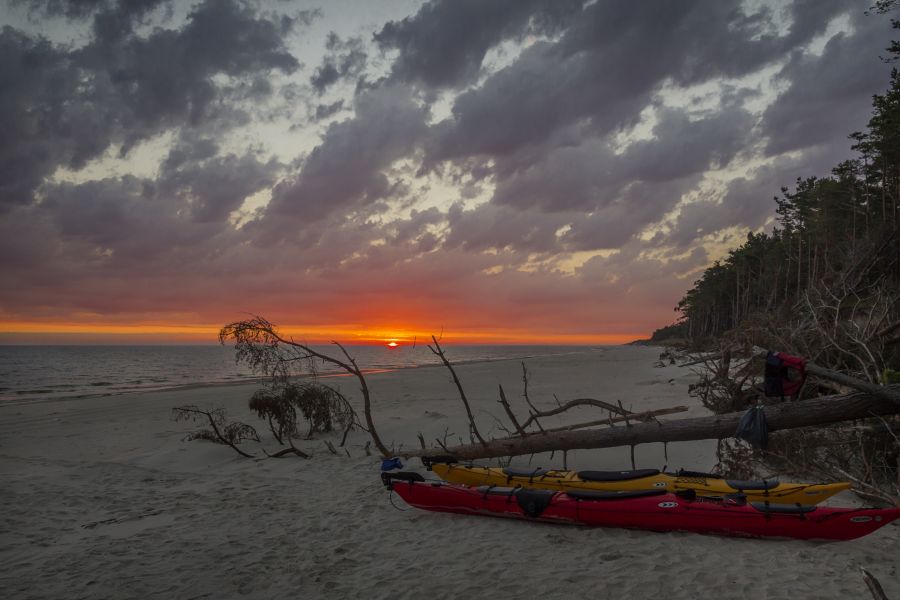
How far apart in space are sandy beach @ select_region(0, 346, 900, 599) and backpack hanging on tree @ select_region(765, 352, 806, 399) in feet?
5.25

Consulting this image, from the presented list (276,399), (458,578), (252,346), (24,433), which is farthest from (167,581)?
(24,433)

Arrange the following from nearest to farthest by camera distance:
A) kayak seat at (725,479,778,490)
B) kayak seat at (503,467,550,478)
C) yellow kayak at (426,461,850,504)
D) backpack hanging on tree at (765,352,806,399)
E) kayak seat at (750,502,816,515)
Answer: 1. kayak seat at (750,502,816,515)
2. yellow kayak at (426,461,850,504)
3. kayak seat at (725,479,778,490)
4. backpack hanging on tree at (765,352,806,399)
5. kayak seat at (503,467,550,478)

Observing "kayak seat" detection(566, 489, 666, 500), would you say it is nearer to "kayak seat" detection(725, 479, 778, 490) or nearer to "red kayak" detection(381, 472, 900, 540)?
"red kayak" detection(381, 472, 900, 540)

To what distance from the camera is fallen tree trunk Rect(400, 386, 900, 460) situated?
5.96 m

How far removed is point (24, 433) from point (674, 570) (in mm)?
17979

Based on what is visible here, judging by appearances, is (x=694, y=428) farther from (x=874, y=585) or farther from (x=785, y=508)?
(x=874, y=585)

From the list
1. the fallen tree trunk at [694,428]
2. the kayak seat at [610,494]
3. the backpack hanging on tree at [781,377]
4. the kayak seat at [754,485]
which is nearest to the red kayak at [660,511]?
the kayak seat at [610,494]

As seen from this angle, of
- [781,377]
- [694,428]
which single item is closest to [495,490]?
[694,428]

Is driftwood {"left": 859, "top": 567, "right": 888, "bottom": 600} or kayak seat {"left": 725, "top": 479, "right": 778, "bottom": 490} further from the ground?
driftwood {"left": 859, "top": 567, "right": 888, "bottom": 600}

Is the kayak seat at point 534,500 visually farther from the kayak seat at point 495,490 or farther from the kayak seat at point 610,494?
the kayak seat at point 610,494

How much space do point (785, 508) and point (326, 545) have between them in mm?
5322

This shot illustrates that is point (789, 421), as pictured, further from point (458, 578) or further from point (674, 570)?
point (458, 578)

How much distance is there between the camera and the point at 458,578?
4852 millimetres

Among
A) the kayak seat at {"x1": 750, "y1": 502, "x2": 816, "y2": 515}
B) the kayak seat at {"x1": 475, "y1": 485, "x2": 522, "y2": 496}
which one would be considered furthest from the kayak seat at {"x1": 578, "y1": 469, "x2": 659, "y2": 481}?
the kayak seat at {"x1": 750, "y1": 502, "x2": 816, "y2": 515}
